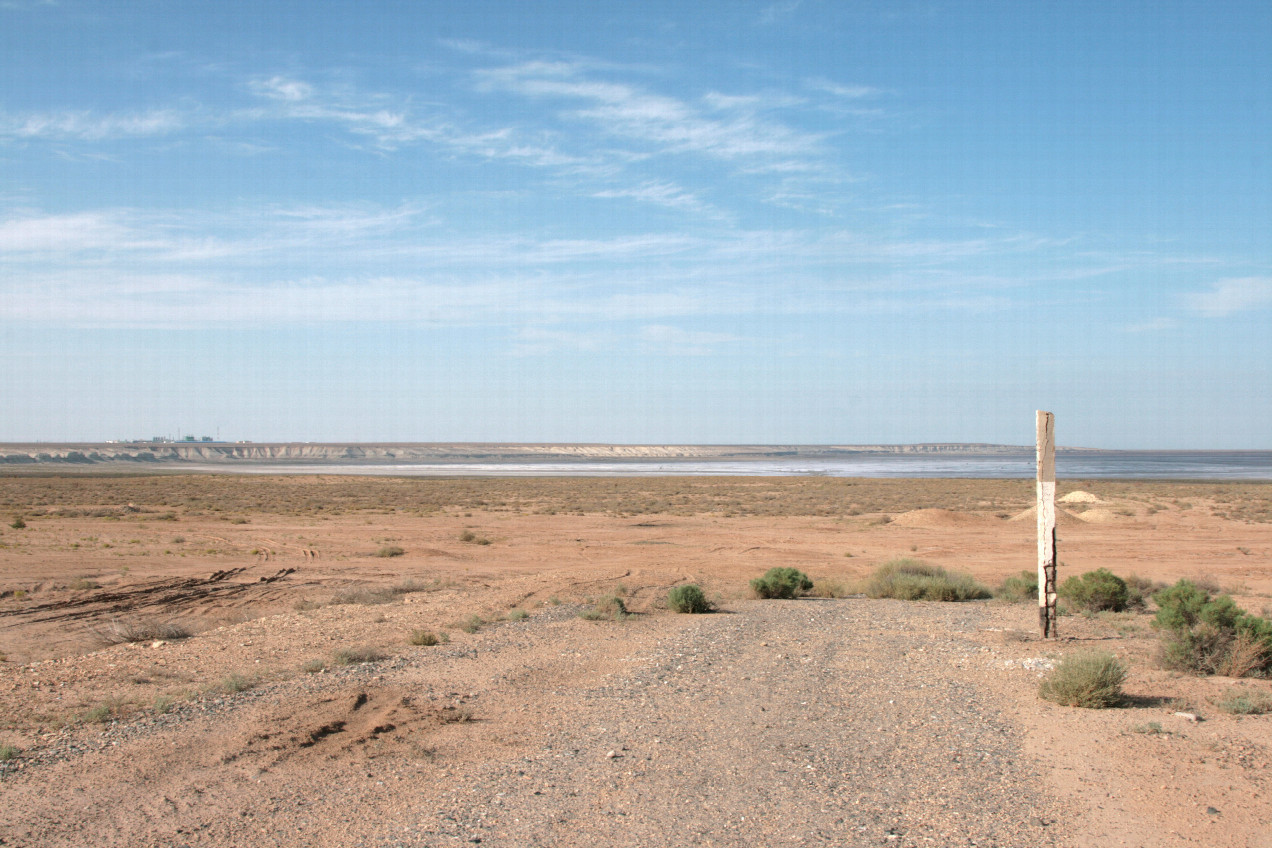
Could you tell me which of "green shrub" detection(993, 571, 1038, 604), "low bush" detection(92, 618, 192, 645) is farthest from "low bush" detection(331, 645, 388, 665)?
"green shrub" detection(993, 571, 1038, 604)

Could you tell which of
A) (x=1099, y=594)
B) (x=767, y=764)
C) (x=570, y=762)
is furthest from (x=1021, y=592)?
(x=570, y=762)

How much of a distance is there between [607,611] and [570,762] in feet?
27.8

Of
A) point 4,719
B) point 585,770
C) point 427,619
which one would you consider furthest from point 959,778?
point 427,619

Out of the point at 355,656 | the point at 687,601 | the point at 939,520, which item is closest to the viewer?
the point at 355,656

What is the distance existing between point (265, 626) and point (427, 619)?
254cm

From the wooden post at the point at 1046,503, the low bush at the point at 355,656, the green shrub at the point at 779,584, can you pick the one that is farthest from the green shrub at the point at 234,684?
the green shrub at the point at 779,584

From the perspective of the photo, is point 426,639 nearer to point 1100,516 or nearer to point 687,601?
point 687,601

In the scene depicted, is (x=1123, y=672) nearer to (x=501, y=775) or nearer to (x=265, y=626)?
(x=501, y=775)

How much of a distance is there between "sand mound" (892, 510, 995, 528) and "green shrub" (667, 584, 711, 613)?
24.2 meters

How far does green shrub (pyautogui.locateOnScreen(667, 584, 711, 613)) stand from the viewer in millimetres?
15984

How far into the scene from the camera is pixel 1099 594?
16203 mm

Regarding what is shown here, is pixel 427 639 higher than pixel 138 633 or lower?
higher

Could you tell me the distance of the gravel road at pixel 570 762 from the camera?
580 cm

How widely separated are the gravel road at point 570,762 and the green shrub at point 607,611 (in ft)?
11.3
